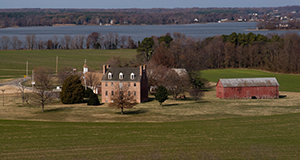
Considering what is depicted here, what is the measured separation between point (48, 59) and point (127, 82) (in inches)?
3421

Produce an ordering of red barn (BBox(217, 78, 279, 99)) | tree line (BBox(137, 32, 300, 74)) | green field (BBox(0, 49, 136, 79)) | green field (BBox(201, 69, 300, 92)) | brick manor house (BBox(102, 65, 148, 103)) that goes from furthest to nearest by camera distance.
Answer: green field (BBox(0, 49, 136, 79)) < tree line (BBox(137, 32, 300, 74)) < green field (BBox(201, 69, 300, 92)) < red barn (BBox(217, 78, 279, 99)) < brick manor house (BBox(102, 65, 148, 103))

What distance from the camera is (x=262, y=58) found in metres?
124

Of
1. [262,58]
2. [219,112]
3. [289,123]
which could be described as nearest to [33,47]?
[262,58]

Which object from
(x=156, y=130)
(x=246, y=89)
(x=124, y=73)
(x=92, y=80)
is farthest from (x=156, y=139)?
(x=92, y=80)

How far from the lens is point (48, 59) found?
481 ft

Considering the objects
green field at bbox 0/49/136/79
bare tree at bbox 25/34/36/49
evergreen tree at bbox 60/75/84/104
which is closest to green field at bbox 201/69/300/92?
green field at bbox 0/49/136/79

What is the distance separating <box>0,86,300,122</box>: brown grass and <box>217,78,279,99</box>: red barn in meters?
4.07

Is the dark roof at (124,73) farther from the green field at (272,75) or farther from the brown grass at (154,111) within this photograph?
the green field at (272,75)

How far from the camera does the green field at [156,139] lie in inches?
1234

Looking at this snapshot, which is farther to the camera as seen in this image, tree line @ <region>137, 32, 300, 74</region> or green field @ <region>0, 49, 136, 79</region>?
green field @ <region>0, 49, 136, 79</region>

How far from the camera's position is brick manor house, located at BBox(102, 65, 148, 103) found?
6688 centimetres

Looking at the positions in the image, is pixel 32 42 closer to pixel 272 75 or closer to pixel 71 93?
pixel 272 75

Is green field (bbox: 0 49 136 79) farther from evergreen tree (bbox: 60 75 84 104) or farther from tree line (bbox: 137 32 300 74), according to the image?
evergreen tree (bbox: 60 75 84 104)

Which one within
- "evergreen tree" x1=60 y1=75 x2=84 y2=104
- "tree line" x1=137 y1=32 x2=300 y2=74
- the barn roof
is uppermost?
"tree line" x1=137 y1=32 x2=300 y2=74
